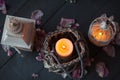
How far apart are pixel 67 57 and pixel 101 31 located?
0.11 m

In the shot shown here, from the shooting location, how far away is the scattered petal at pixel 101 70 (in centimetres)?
98

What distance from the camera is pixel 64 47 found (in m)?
0.93

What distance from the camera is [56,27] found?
1009 millimetres

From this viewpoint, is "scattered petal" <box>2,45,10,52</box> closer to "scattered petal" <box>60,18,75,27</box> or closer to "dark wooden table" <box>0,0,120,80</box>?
"dark wooden table" <box>0,0,120,80</box>

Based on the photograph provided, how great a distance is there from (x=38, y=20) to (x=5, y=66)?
0.16m

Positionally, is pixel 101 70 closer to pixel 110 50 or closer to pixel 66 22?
pixel 110 50

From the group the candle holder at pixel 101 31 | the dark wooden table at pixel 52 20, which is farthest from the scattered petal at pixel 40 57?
the candle holder at pixel 101 31

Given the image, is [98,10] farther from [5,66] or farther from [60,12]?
[5,66]

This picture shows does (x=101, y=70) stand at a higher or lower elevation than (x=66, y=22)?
lower

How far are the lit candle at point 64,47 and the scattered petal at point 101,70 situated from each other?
4.3 inches

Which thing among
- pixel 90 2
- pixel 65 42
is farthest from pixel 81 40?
pixel 90 2

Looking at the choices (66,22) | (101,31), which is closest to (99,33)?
(101,31)

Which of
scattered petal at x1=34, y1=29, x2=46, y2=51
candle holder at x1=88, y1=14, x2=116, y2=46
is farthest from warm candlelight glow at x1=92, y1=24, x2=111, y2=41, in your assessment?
scattered petal at x1=34, y1=29, x2=46, y2=51

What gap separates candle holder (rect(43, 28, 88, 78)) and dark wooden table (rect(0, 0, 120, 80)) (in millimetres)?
55
